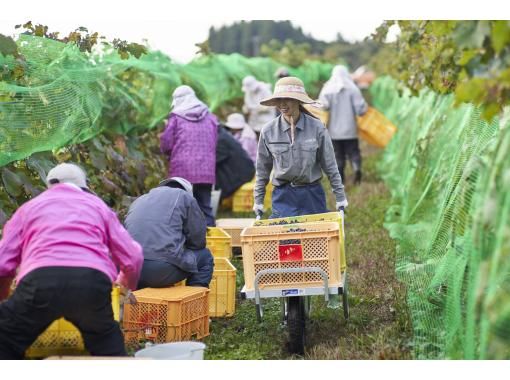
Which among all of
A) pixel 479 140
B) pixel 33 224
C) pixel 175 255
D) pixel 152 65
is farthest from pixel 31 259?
pixel 152 65

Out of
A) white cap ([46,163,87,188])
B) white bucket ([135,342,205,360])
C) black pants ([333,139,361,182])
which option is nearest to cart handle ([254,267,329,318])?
white bucket ([135,342,205,360])

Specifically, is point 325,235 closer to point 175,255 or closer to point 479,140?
point 175,255

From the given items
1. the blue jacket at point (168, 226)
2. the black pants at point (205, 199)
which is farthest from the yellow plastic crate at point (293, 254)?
the black pants at point (205, 199)

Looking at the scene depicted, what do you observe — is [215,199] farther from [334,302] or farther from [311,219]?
[311,219]

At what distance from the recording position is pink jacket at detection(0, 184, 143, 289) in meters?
4.99

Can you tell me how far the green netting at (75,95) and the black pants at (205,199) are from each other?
3.48ft

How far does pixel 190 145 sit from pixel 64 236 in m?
5.30

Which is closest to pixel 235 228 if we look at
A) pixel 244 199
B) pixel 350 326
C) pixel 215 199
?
pixel 215 199

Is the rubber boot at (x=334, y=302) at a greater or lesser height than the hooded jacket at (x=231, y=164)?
lesser

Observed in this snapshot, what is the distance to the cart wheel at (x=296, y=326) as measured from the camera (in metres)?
6.14

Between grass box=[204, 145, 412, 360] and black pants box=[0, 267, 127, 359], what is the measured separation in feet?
4.44

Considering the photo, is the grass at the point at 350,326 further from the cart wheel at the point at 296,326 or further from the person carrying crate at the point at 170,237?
the person carrying crate at the point at 170,237

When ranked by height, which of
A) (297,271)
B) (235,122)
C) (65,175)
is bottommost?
(297,271)

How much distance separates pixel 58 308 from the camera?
4.95 metres
